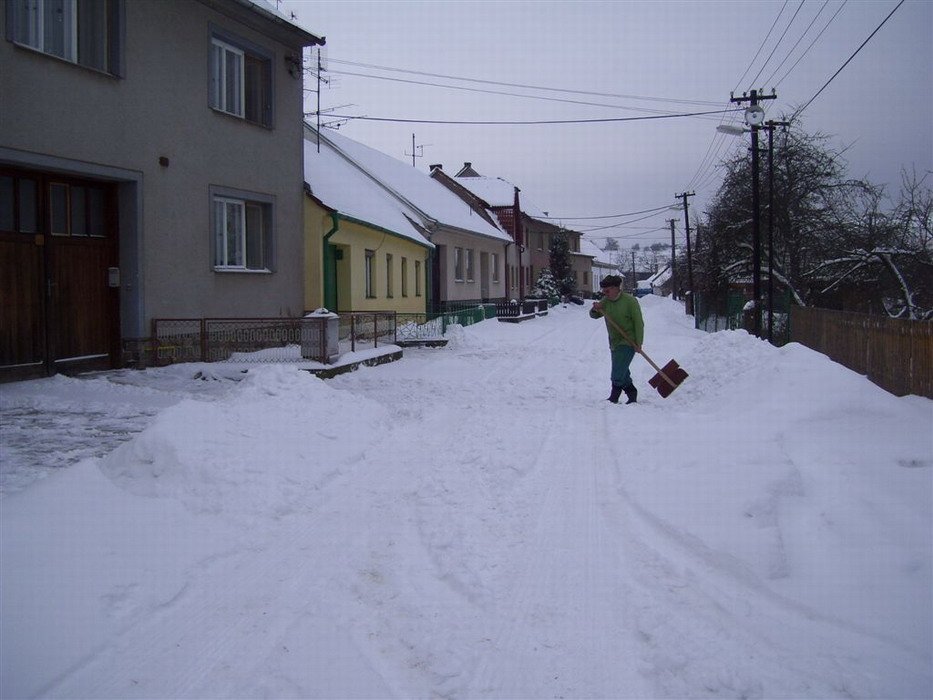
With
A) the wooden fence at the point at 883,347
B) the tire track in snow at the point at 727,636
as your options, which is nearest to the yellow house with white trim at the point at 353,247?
the wooden fence at the point at 883,347

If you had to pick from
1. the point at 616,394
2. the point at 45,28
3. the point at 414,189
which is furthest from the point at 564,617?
the point at 414,189

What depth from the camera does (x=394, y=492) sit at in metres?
6.54

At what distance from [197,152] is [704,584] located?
11.2 m

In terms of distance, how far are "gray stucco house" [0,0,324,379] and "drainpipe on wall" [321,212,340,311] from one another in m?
2.82

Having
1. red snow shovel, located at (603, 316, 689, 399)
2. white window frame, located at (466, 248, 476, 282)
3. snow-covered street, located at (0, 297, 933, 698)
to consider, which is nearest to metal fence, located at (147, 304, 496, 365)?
snow-covered street, located at (0, 297, 933, 698)

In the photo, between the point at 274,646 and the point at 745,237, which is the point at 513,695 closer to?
the point at 274,646

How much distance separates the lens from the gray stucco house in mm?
10227

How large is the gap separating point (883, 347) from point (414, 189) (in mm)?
23669

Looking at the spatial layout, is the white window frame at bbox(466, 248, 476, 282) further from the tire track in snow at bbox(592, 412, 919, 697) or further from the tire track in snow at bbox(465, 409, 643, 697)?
the tire track in snow at bbox(592, 412, 919, 697)

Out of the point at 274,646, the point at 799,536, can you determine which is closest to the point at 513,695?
the point at 274,646

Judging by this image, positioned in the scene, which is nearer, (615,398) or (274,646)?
(274,646)

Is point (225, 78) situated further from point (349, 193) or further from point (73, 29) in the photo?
point (349, 193)

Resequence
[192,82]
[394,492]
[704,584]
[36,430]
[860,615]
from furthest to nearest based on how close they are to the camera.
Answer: [192,82]
[36,430]
[394,492]
[704,584]
[860,615]

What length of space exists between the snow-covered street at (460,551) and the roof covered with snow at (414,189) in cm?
2117
